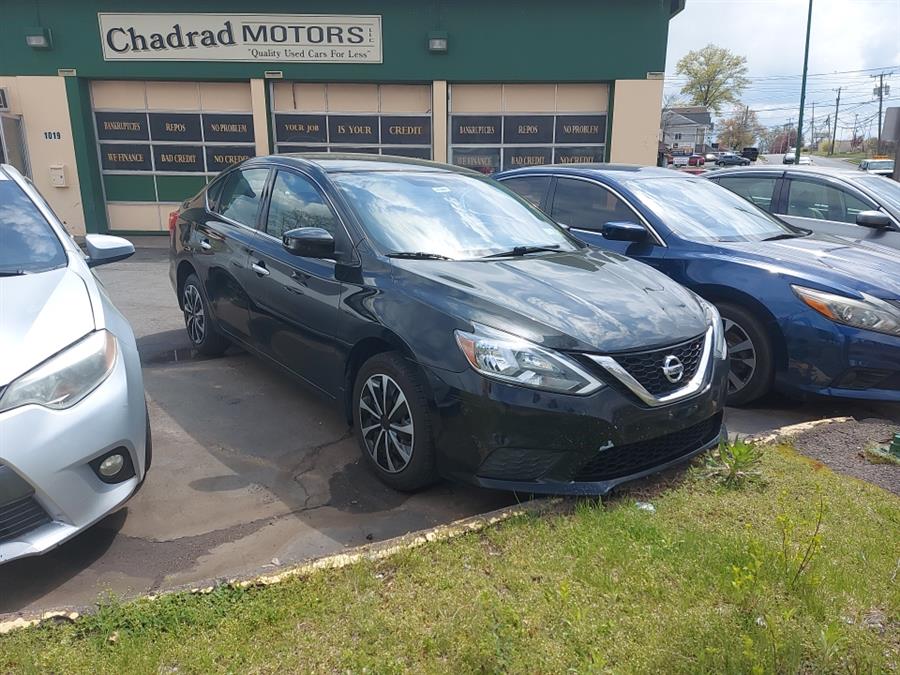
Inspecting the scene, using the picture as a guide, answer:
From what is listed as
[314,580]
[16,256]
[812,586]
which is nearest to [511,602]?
[314,580]

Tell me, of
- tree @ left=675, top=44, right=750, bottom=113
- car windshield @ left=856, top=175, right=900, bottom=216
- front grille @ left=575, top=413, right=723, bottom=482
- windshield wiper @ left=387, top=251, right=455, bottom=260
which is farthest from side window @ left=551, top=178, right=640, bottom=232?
tree @ left=675, top=44, right=750, bottom=113

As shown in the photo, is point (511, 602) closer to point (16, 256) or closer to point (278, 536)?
point (278, 536)

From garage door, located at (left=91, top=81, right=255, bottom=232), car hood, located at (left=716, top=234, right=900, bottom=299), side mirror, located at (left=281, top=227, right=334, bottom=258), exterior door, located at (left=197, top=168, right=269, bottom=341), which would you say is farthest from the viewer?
garage door, located at (left=91, top=81, right=255, bottom=232)

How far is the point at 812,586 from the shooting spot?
2.34 metres

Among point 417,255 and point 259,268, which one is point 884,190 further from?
point 259,268

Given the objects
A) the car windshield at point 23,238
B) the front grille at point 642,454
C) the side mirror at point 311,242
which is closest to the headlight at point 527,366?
the front grille at point 642,454

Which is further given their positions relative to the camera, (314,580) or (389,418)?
(389,418)

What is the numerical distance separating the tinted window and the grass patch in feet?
16.5

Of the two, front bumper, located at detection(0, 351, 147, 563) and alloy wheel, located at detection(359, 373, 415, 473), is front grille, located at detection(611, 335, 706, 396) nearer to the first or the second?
alloy wheel, located at detection(359, 373, 415, 473)

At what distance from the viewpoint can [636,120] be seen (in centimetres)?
1357

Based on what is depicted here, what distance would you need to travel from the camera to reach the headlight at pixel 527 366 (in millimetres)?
2844

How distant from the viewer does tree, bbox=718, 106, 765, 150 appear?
87.5 metres

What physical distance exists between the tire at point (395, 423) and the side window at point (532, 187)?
2.99 m

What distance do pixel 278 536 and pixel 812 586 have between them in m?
2.18
